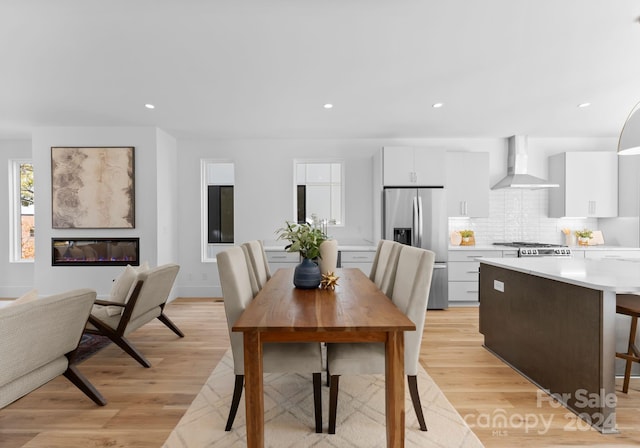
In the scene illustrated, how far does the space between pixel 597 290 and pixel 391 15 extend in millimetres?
2163

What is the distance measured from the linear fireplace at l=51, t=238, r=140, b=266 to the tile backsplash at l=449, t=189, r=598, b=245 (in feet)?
15.9

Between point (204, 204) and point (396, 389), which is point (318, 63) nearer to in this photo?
point (396, 389)


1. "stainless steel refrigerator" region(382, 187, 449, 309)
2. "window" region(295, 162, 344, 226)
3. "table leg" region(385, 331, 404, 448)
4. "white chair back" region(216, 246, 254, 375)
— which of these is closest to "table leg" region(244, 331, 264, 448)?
"white chair back" region(216, 246, 254, 375)

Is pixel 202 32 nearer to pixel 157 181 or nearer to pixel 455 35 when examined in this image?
pixel 455 35

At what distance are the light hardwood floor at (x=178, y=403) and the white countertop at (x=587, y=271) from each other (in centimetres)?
84

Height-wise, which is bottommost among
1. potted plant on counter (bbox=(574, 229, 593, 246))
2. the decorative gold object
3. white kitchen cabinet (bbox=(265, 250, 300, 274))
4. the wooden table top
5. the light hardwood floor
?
the light hardwood floor

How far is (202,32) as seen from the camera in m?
2.36

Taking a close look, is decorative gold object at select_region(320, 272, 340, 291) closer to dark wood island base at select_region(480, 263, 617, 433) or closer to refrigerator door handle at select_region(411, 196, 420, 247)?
dark wood island base at select_region(480, 263, 617, 433)

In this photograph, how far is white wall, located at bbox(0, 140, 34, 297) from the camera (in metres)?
5.20

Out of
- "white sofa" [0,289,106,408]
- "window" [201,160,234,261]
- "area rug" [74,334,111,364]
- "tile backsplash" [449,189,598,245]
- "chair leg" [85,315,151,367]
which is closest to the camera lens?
"white sofa" [0,289,106,408]

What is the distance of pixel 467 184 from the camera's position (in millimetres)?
4824

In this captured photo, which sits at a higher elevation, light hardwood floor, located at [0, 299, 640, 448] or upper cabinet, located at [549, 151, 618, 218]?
upper cabinet, located at [549, 151, 618, 218]

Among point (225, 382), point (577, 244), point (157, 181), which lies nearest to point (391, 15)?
point (225, 382)

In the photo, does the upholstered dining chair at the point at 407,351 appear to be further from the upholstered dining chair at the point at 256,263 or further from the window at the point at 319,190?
the window at the point at 319,190
